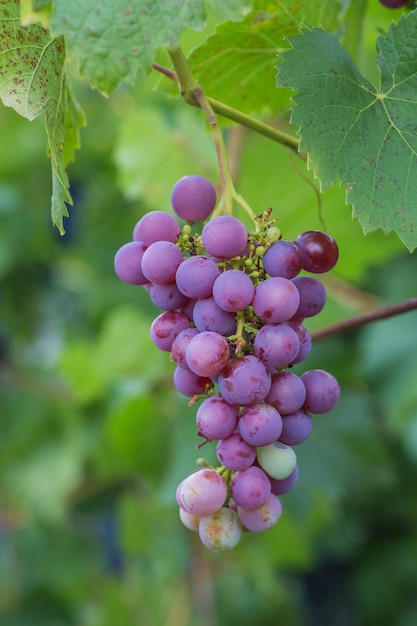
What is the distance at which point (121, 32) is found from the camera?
1.62 ft

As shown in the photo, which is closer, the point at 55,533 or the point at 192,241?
the point at 192,241

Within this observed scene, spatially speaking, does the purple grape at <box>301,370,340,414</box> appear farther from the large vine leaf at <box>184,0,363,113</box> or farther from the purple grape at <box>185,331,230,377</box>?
the large vine leaf at <box>184,0,363,113</box>

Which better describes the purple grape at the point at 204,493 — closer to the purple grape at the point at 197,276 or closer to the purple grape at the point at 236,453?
the purple grape at the point at 236,453

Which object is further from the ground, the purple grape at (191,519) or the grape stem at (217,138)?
the grape stem at (217,138)

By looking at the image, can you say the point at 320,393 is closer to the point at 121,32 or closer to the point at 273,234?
the point at 273,234

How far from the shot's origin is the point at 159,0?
492 millimetres

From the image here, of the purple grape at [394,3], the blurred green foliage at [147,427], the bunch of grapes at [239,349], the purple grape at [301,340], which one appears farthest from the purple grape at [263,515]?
the blurred green foliage at [147,427]

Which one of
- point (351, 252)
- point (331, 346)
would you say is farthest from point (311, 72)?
point (331, 346)

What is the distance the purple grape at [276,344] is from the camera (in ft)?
1.55

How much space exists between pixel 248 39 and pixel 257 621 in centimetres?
187

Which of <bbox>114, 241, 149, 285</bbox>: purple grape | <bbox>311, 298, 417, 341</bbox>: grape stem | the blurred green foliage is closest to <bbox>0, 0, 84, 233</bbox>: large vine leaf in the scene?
<bbox>114, 241, 149, 285</bbox>: purple grape

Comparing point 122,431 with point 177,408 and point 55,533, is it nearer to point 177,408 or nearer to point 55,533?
point 177,408

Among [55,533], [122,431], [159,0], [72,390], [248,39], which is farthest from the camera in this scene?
[55,533]

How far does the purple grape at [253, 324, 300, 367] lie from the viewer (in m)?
0.47
